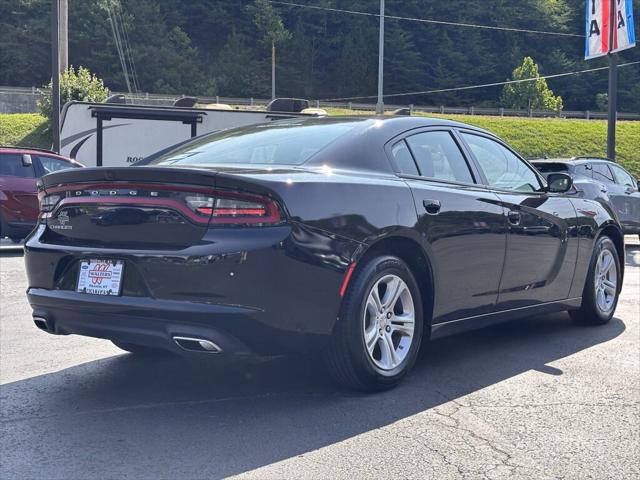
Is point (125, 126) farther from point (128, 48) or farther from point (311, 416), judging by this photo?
point (128, 48)

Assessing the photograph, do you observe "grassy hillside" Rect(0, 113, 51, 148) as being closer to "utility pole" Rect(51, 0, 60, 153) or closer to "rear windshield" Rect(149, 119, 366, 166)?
"utility pole" Rect(51, 0, 60, 153)

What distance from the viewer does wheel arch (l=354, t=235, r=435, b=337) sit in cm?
447

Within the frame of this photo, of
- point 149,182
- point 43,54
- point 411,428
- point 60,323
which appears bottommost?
point 411,428

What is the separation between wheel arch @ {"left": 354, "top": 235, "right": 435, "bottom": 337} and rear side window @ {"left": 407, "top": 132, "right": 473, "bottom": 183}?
0.52 m

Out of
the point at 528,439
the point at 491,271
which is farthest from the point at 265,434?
the point at 491,271

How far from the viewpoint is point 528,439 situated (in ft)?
12.4

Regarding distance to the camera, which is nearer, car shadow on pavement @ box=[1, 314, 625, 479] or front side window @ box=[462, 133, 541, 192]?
car shadow on pavement @ box=[1, 314, 625, 479]

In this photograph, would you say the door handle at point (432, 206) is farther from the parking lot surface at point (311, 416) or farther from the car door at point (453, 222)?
the parking lot surface at point (311, 416)

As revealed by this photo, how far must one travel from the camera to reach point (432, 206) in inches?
186

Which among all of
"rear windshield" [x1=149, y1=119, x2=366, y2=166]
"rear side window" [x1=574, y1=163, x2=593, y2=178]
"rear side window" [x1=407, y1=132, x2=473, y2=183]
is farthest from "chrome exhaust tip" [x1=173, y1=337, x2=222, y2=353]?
"rear side window" [x1=574, y1=163, x2=593, y2=178]

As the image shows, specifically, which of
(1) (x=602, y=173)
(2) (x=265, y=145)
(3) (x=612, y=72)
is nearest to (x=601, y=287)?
(2) (x=265, y=145)

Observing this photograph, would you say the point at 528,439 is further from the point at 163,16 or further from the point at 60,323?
the point at 163,16

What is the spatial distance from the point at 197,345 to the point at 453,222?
180 cm

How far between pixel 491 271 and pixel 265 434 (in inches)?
82.4
